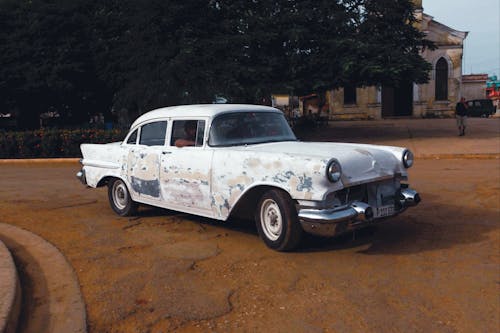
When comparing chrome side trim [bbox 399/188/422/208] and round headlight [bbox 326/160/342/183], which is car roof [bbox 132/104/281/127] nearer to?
round headlight [bbox 326/160/342/183]

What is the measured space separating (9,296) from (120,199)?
360cm

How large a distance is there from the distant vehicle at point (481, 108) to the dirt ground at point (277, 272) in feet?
133

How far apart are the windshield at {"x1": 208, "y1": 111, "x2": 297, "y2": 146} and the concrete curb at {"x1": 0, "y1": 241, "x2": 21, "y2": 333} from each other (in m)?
2.61

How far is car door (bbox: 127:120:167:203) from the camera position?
6613 mm

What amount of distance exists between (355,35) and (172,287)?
55.3 feet

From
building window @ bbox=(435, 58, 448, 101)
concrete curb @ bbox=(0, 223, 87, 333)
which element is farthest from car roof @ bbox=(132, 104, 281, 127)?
building window @ bbox=(435, 58, 448, 101)

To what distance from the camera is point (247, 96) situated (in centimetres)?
1794

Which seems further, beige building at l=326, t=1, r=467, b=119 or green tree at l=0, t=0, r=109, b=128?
beige building at l=326, t=1, r=467, b=119

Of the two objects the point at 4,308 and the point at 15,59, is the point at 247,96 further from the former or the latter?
the point at 4,308

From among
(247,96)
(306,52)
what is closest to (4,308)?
(247,96)

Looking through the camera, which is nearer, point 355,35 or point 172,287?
point 172,287

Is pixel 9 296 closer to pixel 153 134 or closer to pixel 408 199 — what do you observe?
pixel 153 134

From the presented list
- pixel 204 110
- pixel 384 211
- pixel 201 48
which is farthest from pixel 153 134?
pixel 201 48

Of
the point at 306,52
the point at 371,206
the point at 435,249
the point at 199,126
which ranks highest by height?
the point at 306,52
